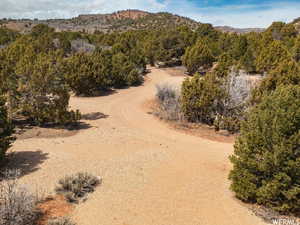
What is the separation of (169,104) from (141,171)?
8.63m

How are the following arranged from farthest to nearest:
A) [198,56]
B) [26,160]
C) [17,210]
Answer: [198,56]
[26,160]
[17,210]

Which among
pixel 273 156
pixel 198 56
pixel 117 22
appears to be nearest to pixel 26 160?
pixel 273 156

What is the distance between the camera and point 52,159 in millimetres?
9930

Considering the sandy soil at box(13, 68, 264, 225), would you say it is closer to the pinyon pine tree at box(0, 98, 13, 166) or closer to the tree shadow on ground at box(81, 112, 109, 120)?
the tree shadow on ground at box(81, 112, 109, 120)

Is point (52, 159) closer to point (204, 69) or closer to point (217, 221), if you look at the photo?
point (217, 221)

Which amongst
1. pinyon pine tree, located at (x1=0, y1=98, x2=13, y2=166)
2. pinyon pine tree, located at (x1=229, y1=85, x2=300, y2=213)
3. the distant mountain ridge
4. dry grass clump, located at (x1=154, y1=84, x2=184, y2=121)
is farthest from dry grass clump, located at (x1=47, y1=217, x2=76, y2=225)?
the distant mountain ridge

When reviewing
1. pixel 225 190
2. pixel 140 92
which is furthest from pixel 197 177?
pixel 140 92

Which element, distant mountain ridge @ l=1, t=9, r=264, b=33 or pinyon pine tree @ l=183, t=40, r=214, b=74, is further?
distant mountain ridge @ l=1, t=9, r=264, b=33

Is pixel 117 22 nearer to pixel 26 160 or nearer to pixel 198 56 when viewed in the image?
pixel 198 56

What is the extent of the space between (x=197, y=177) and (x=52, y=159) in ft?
16.9

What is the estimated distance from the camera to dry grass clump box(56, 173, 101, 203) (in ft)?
→ 24.4

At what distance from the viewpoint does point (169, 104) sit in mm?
17469

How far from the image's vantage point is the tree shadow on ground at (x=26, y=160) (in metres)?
9.20

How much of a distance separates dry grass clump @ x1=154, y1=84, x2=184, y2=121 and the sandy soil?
1.14m
